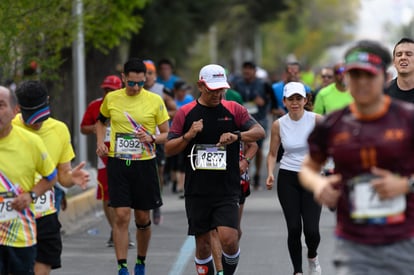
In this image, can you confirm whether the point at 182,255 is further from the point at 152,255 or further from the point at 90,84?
the point at 90,84

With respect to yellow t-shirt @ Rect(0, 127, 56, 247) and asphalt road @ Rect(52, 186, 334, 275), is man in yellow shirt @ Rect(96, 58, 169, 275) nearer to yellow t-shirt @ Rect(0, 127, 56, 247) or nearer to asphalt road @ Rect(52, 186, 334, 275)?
asphalt road @ Rect(52, 186, 334, 275)

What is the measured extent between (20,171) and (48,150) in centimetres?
70

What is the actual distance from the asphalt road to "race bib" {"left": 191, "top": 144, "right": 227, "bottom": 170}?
2.01 metres

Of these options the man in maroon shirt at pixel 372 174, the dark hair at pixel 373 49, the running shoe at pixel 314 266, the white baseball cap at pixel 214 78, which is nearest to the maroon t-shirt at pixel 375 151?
the man in maroon shirt at pixel 372 174

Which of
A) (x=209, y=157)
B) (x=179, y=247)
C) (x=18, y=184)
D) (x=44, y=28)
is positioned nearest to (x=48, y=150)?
(x=18, y=184)

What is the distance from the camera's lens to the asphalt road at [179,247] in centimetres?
1175

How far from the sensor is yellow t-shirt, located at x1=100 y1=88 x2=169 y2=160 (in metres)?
11.0

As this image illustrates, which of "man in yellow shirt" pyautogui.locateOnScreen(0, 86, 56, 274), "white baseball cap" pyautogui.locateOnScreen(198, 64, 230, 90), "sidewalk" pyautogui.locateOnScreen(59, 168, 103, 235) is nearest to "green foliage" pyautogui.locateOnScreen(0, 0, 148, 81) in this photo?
"sidewalk" pyautogui.locateOnScreen(59, 168, 103, 235)

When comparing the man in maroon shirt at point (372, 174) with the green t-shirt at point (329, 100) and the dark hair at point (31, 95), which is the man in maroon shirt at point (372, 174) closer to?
the dark hair at point (31, 95)

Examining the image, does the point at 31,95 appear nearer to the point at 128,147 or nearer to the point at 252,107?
the point at 128,147

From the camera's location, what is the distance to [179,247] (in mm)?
13391

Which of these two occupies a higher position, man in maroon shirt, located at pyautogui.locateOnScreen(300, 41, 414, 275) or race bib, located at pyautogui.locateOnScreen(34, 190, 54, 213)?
man in maroon shirt, located at pyautogui.locateOnScreen(300, 41, 414, 275)

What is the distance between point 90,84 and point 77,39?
564cm

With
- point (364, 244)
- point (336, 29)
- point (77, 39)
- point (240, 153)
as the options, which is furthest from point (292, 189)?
point (336, 29)
